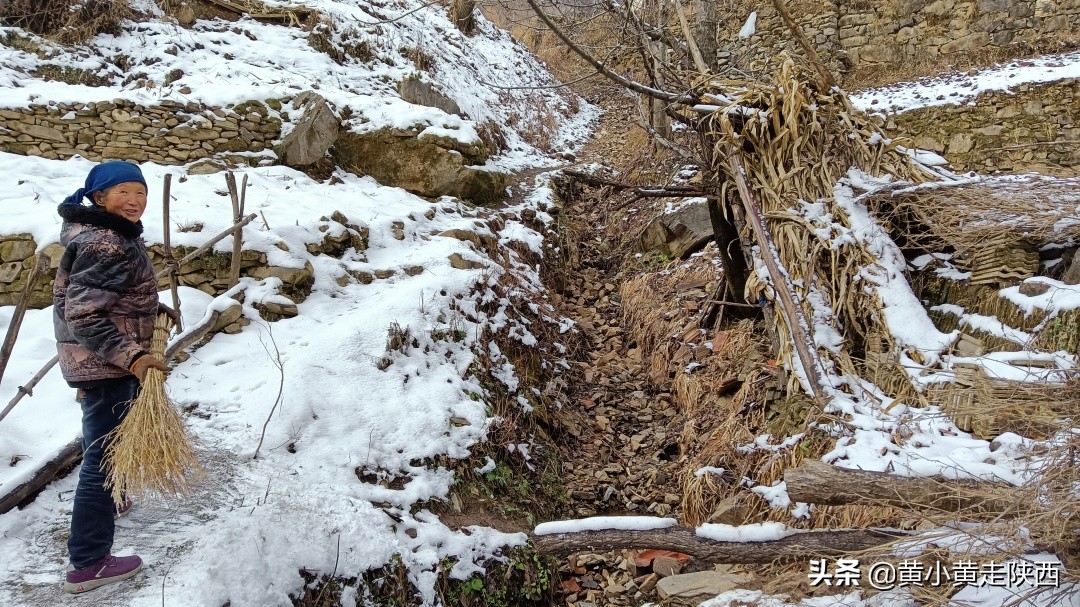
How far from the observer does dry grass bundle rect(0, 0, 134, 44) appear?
23.0ft

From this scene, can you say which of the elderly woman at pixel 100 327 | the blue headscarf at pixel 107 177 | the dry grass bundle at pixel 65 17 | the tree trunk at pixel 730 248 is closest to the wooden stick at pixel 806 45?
the tree trunk at pixel 730 248

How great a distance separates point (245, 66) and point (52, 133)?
7.72 feet

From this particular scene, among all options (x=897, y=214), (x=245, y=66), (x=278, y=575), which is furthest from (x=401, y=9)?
(x=278, y=575)

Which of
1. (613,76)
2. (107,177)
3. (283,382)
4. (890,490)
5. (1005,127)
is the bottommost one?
(283,382)

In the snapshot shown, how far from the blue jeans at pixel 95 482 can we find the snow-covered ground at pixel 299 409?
21 centimetres

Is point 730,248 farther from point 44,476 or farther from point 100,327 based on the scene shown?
point 44,476

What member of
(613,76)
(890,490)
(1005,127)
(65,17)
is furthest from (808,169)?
(65,17)

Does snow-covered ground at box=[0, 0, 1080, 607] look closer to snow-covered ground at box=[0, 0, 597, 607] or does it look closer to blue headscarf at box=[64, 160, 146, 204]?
snow-covered ground at box=[0, 0, 597, 607]

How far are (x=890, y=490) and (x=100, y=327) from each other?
340 cm

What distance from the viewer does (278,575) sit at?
109 inches

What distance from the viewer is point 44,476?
9.94 ft

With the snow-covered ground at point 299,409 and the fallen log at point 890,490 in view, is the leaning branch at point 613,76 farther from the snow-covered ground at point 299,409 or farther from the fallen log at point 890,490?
the fallen log at point 890,490

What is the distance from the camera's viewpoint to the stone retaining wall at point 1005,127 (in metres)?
8.02

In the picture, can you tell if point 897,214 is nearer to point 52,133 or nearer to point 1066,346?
point 1066,346
